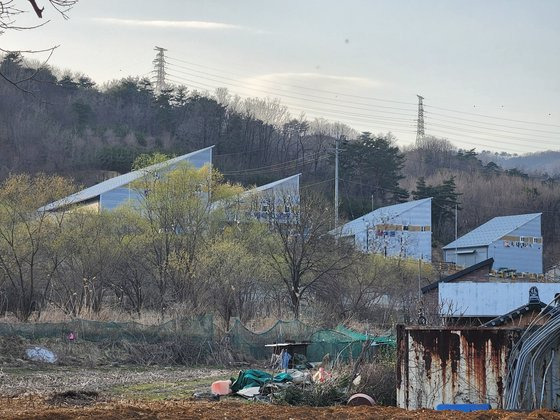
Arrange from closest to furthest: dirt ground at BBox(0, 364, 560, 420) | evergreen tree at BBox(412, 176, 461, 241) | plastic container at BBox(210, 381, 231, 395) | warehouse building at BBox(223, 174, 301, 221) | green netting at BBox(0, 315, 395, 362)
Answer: dirt ground at BBox(0, 364, 560, 420), plastic container at BBox(210, 381, 231, 395), green netting at BBox(0, 315, 395, 362), warehouse building at BBox(223, 174, 301, 221), evergreen tree at BBox(412, 176, 461, 241)

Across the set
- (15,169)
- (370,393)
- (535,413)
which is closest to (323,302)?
(370,393)

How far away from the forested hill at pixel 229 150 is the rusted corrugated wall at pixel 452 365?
70.1 m

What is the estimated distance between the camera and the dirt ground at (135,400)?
9453 millimetres

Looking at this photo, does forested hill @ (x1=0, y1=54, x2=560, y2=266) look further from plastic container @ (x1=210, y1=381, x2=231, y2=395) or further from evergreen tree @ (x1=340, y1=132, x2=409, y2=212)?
plastic container @ (x1=210, y1=381, x2=231, y2=395)

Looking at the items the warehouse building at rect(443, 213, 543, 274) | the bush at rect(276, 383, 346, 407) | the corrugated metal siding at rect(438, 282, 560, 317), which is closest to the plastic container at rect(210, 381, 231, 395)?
the bush at rect(276, 383, 346, 407)

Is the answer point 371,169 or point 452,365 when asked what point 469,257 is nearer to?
point 371,169

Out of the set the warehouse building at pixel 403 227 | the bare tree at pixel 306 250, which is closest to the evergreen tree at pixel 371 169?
the warehouse building at pixel 403 227

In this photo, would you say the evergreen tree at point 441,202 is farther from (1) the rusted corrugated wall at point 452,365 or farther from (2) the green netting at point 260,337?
(1) the rusted corrugated wall at point 452,365

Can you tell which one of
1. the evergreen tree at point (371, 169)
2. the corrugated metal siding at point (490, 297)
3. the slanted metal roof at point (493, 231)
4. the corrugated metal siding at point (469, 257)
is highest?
the evergreen tree at point (371, 169)

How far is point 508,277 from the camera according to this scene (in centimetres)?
5688

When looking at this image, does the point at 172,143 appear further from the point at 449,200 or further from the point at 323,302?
the point at 323,302

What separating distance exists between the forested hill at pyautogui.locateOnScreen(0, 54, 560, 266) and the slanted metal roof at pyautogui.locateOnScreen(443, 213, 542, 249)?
28.4 ft

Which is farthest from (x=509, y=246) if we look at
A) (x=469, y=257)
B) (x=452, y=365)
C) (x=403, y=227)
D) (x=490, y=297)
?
(x=452, y=365)

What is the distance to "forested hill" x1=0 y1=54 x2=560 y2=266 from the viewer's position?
9225 cm
